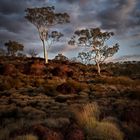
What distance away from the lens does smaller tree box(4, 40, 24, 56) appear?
8589 centimetres

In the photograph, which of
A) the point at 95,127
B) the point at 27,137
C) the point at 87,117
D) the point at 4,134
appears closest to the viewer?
the point at 27,137

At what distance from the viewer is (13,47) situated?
3401 inches

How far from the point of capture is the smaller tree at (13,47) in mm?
85887

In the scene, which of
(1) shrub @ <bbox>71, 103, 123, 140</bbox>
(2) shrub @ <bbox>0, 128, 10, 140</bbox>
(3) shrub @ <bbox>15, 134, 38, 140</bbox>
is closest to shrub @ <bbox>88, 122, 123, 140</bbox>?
(1) shrub @ <bbox>71, 103, 123, 140</bbox>

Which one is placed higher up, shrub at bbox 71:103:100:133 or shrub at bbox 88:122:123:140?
shrub at bbox 71:103:100:133

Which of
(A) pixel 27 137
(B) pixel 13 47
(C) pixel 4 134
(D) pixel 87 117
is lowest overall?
(C) pixel 4 134

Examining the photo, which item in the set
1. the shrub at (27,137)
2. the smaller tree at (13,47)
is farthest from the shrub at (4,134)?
the smaller tree at (13,47)

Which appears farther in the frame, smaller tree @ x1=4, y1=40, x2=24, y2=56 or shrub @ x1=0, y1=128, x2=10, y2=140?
smaller tree @ x1=4, y1=40, x2=24, y2=56

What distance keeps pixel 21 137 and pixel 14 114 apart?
Answer: 7.31 meters

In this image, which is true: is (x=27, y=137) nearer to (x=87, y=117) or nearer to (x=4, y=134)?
(x=4, y=134)

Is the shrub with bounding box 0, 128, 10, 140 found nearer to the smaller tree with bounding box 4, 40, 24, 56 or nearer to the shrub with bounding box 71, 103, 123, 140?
the shrub with bounding box 71, 103, 123, 140

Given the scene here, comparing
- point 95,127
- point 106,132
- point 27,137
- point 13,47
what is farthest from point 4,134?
point 13,47

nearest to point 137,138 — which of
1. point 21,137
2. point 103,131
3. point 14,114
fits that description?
point 103,131

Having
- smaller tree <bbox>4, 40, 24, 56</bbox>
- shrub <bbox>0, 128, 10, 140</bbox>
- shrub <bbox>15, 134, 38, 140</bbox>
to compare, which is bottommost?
shrub <bbox>0, 128, 10, 140</bbox>
